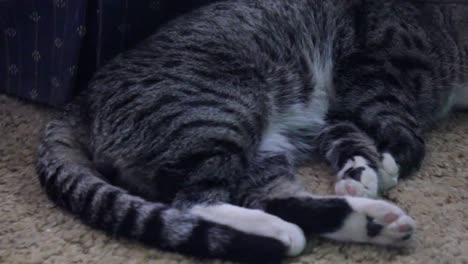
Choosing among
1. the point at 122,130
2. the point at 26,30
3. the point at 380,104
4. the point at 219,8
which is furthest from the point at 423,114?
the point at 26,30

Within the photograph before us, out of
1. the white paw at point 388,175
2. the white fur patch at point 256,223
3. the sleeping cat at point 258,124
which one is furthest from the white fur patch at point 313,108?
the white fur patch at point 256,223

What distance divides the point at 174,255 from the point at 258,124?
626mm

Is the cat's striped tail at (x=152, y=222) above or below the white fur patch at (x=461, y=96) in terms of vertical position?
below

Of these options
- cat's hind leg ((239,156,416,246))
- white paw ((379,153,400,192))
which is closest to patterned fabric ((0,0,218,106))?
cat's hind leg ((239,156,416,246))

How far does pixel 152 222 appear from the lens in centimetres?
181

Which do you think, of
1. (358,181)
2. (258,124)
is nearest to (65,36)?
(258,124)

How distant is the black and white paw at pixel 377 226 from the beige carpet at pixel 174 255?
0.03 metres

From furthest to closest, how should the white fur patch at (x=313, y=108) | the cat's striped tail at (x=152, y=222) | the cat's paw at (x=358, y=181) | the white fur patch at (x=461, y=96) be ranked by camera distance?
the white fur patch at (x=461, y=96)
the white fur patch at (x=313, y=108)
the cat's paw at (x=358, y=181)
the cat's striped tail at (x=152, y=222)

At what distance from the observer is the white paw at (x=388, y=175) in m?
2.23

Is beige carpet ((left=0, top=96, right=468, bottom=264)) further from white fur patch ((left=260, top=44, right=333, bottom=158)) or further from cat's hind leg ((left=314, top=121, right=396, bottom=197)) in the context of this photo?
white fur patch ((left=260, top=44, right=333, bottom=158))

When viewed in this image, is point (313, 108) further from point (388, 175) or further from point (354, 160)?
point (388, 175)

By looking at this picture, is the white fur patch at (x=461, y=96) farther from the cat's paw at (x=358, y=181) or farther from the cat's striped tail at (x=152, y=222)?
the cat's striped tail at (x=152, y=222)

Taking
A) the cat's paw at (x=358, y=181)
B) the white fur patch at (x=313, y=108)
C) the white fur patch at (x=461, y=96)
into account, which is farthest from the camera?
the white fur patch at (x=461, y=96)

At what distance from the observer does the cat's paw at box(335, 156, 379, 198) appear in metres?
2.16
